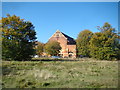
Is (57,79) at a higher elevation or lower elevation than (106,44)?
lower

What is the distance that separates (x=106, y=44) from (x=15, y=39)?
60.6 ft

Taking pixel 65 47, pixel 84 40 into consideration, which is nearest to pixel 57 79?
pixel 84 40

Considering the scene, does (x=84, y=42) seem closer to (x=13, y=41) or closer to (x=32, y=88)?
(x=13, y=41)

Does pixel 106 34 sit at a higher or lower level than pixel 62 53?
higher

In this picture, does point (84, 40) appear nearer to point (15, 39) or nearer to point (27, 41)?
point (27, 41)

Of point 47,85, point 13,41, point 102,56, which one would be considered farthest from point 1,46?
point 102,56

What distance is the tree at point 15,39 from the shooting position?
21234 millimetres

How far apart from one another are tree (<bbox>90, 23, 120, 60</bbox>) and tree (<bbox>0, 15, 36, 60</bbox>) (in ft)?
46.1

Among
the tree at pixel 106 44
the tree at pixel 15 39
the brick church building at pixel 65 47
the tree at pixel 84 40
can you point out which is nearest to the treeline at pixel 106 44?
the tree at pixel 106 44

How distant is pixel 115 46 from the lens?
28391 millimetres

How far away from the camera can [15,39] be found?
72.3ft

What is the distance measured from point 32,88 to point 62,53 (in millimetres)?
48807

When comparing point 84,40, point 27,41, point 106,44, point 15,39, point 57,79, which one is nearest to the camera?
point 57,79

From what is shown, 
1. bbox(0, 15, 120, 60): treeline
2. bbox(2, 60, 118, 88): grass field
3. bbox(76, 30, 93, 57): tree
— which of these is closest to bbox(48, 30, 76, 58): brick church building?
bbox(76, 30, 93, 57): tree
